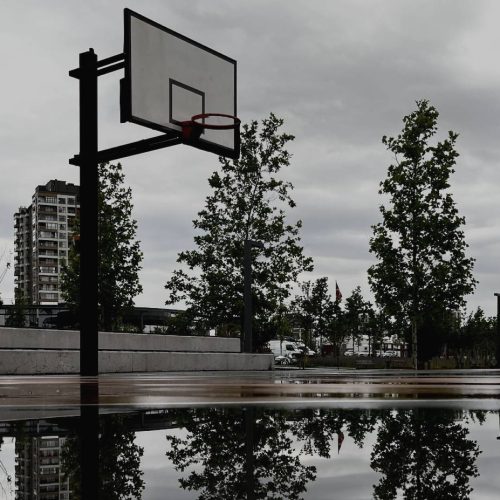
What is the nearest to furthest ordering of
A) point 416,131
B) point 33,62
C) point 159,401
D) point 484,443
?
point 484,443, point 159,401, point 33,62, point 416,131

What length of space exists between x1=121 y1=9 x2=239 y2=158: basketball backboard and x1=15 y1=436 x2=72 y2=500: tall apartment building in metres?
9.07

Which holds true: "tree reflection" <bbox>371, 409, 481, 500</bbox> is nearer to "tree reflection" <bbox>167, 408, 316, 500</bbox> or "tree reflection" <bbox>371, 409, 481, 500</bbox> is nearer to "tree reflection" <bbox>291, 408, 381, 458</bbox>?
"tree reflection" <bbox>291, 408, 381, 458</bbox>

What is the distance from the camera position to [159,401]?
3.98 metres

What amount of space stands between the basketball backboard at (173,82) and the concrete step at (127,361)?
7.21 m

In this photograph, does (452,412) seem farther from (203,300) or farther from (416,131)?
(416,131)

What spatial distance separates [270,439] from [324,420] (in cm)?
58

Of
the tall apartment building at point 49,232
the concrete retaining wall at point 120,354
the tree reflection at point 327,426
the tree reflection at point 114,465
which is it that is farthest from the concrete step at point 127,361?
the tall apartment building at point 49,232

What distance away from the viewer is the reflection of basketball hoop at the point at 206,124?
1188cm

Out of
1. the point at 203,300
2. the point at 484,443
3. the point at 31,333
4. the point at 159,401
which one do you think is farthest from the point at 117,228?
the point at 484,443

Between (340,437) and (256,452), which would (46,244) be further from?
(256,452)

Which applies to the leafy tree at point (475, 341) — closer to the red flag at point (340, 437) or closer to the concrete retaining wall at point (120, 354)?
the concrete retaining wall at point (120, 354)

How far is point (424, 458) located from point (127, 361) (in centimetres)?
1913

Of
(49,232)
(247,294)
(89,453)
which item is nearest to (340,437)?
(89,453)

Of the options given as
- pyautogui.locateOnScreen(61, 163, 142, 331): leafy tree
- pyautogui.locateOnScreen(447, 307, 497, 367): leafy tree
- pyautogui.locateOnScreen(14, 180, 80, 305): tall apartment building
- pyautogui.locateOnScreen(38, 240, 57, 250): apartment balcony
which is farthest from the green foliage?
pyautogui.locateOnScreen(38, 240, 57, 250): apartment balcony
